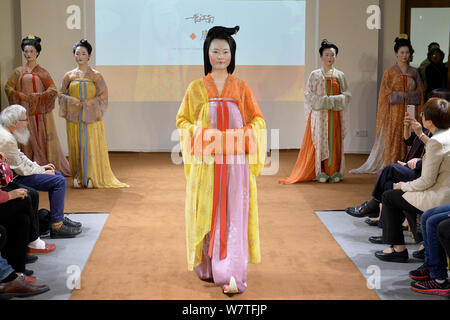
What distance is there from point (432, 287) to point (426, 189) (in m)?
0.55

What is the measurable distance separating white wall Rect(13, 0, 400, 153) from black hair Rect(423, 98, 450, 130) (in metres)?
5.18

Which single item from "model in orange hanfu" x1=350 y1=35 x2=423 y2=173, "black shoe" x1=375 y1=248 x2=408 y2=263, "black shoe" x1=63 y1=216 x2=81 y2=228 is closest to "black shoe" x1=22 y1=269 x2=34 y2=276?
"black shoe" x1=63 y1=216 x2=81 y2=228

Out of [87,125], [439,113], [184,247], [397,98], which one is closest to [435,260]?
[439,113]

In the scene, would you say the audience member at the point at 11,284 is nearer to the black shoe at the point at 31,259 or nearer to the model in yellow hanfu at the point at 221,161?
the black shoe at the point at 31,259

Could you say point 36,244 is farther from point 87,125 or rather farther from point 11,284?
point 87,125

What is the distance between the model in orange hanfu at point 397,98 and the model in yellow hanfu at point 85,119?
3110 millimetres

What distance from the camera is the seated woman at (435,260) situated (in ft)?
9.77

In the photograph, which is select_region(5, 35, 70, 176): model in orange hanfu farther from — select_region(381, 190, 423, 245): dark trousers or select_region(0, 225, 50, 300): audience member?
select_region(381, 190, 423, 245): dark trousers

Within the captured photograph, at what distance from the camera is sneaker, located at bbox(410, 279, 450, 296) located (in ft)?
9.76

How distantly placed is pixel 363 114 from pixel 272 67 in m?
1.54

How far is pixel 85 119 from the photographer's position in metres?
5.81

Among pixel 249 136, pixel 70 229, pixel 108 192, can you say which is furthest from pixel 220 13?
pixel 249 136

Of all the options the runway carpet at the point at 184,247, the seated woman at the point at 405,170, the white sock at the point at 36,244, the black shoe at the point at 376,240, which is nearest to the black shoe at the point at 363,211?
the seated woman at the point at 405,170

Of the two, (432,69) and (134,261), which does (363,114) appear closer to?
(432,69)
